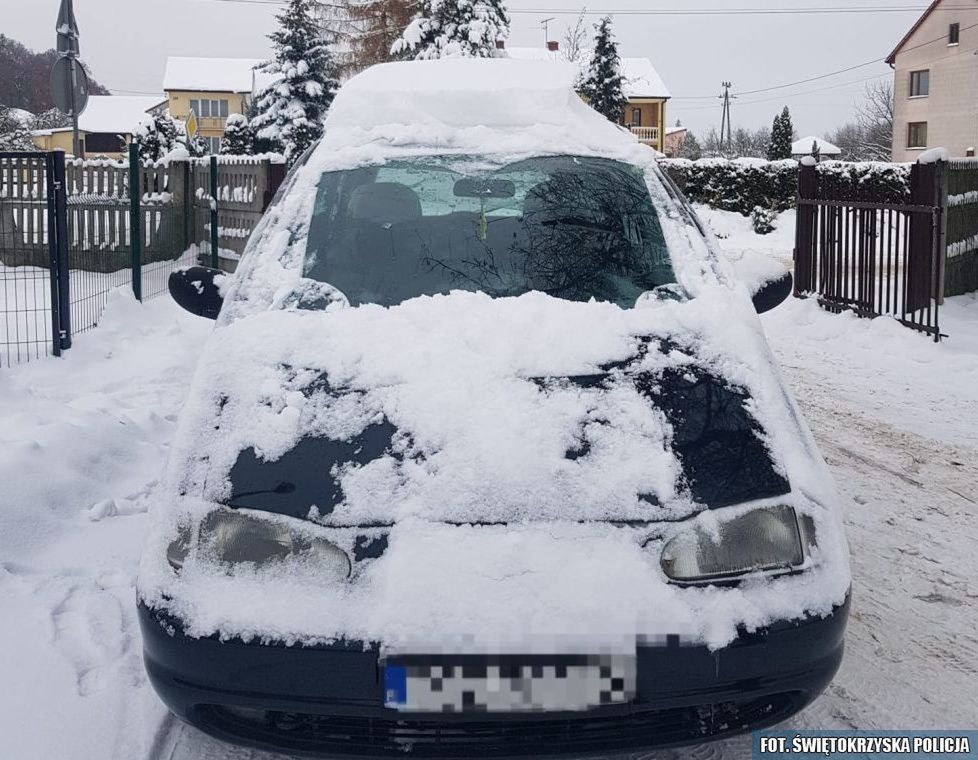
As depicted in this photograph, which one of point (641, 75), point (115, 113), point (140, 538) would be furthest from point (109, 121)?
point (140, 538)

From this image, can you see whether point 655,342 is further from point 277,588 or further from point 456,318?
point 277,588

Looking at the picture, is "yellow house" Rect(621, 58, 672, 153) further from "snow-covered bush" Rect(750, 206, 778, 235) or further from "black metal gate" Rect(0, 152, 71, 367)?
"black metal gate" Rect(0, 152, 71, 367)

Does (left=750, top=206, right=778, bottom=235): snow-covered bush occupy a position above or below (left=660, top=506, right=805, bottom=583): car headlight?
above

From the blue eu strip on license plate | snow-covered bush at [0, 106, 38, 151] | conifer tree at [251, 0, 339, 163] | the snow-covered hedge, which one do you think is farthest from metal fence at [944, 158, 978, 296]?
conifer tree at [251, 0, 339, 163]

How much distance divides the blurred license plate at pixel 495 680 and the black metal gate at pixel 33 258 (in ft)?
20.6

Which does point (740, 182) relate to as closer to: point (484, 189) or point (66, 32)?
point (66, 32)

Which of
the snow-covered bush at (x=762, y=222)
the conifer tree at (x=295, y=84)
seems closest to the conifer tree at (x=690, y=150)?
the conifer tree at (x=295, y=84)

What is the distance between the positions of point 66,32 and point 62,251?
3.40 metres

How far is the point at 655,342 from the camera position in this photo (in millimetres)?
3064

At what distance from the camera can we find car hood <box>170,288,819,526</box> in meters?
2.49

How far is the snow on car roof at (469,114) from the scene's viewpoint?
390 centimetres

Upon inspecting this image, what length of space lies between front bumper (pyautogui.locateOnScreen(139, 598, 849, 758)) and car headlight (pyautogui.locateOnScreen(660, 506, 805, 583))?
0.50ft

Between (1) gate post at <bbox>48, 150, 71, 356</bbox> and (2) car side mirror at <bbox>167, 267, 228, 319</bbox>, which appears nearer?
(2) car side mirror at <bbox>167, 267, 228, 319</bbox>

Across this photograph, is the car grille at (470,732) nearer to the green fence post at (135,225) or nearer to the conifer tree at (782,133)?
the green fence post at (135,225)
